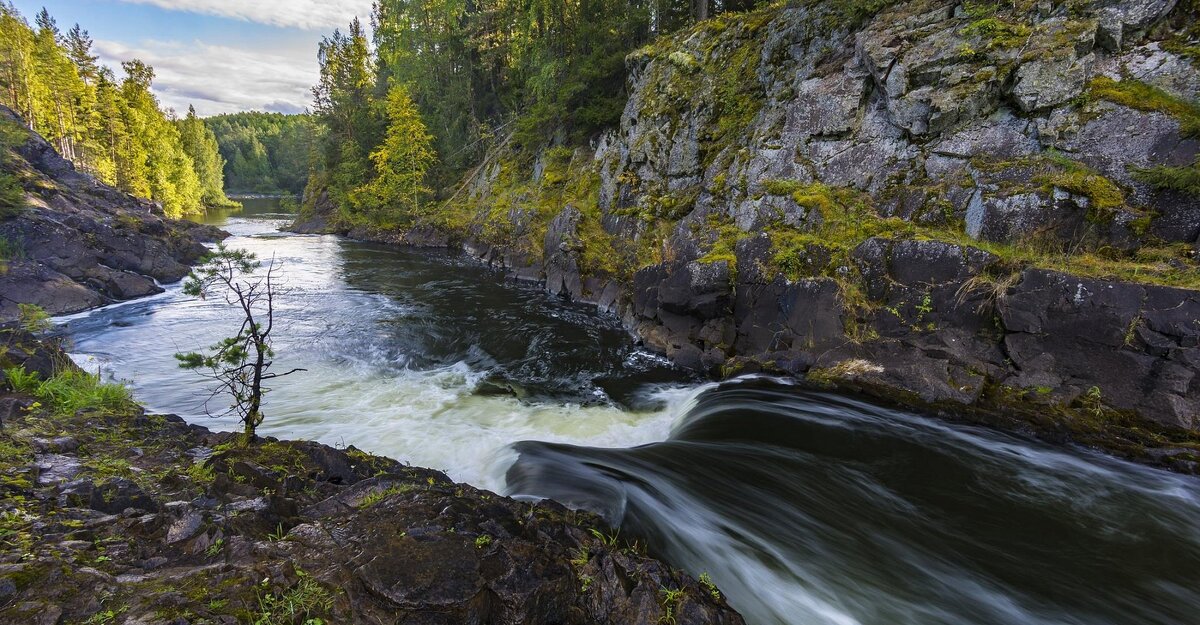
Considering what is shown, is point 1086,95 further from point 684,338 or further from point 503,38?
point 503,38

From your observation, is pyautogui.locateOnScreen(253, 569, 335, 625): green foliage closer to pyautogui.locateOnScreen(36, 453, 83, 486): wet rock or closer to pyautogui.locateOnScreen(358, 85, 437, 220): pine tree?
pyautogui.locateOnScreen(36, 453, 83, 486): wet rock

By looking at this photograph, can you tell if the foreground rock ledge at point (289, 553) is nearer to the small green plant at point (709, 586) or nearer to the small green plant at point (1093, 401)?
the small green plant at point (709, 586)

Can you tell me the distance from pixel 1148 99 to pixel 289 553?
1666cm

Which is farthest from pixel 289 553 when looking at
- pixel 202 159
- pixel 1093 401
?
pixel 202 159

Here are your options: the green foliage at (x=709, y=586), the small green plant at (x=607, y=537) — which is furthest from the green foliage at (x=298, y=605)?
the green foliage at (x=709, y=586)

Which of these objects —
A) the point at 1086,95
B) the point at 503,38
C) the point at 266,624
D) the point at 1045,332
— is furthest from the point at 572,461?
the point at 503,38

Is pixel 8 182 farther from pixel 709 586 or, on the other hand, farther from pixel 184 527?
pixel 709 586

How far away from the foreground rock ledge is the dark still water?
1248 millimetres

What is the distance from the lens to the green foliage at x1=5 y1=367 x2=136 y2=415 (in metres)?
7.20

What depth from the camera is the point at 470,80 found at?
37.7 m

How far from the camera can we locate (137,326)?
1595 cm

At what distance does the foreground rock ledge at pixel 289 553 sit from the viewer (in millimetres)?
3252

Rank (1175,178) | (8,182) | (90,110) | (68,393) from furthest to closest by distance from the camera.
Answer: (90,110), (8,182), (1175,178), (68,393)

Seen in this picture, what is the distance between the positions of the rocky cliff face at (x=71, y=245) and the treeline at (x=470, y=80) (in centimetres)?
1612
